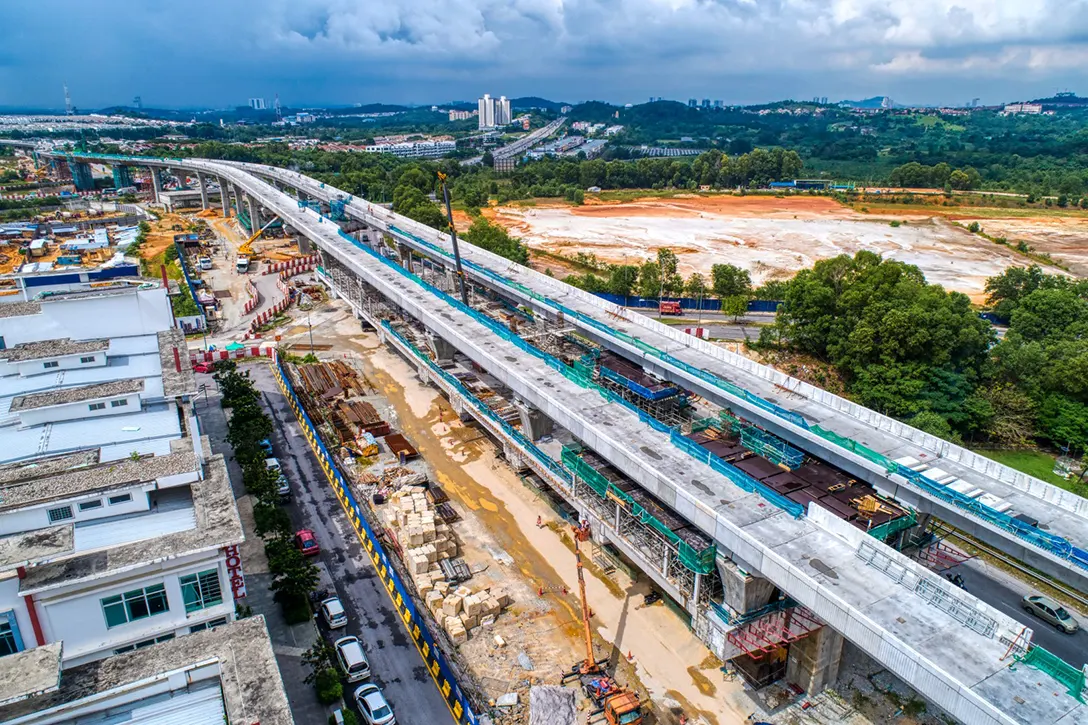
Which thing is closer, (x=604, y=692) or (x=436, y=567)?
(x=604, y=692)

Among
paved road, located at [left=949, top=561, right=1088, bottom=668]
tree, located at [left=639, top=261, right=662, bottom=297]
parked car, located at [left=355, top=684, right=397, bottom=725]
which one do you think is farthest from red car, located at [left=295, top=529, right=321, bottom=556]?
tree, located at [left=639, top=261, right=662, bottom=297]

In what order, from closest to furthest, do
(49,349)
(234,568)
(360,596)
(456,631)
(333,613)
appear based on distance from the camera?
1. (234,568)
2. (456,631)
3. (333,613)
4. (360,596)
5. (49,349)

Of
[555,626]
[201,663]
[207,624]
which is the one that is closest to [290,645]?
[207,624]

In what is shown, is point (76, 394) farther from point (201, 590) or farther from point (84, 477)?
point (201, 590)

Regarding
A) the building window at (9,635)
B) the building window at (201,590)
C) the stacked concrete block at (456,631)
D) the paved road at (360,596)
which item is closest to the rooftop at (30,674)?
the building window at (9,635)

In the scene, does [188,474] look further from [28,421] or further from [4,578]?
[28,421]
